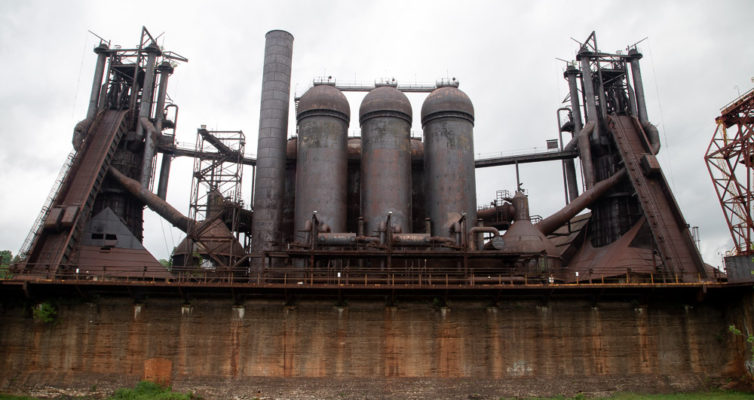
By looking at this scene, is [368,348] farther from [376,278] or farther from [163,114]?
[163,114]

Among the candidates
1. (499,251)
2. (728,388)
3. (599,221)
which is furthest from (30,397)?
Answer: (599,221)

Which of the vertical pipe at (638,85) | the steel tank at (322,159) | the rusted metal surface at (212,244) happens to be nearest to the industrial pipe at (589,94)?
the vertical pipe at (638,85)

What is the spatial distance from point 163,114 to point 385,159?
76.2 ft

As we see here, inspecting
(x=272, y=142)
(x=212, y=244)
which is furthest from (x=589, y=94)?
(x=212, y=244)

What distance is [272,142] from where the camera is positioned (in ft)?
151

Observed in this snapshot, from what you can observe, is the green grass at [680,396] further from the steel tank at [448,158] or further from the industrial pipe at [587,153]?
the industrial pipe at [587,153]

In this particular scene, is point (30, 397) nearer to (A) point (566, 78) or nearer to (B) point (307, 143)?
(B) point (307, 143)

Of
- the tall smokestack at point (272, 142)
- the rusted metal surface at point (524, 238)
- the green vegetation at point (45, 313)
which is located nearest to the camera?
the green vegetation at point (45, 313)

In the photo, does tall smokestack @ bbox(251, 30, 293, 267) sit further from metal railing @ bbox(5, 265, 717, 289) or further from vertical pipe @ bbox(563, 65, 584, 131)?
vertical pipe @ bbox(563, 65, 584, 131)

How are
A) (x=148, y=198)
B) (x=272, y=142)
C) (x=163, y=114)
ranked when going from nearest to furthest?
(x=148, y=198) → (x=272, y=142) → (x=163, y=114)

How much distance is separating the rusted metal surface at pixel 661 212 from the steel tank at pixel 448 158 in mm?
12539

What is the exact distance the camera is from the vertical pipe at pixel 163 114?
49.7 metres

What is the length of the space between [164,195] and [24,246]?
588 inches

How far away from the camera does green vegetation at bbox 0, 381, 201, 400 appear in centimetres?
2883
